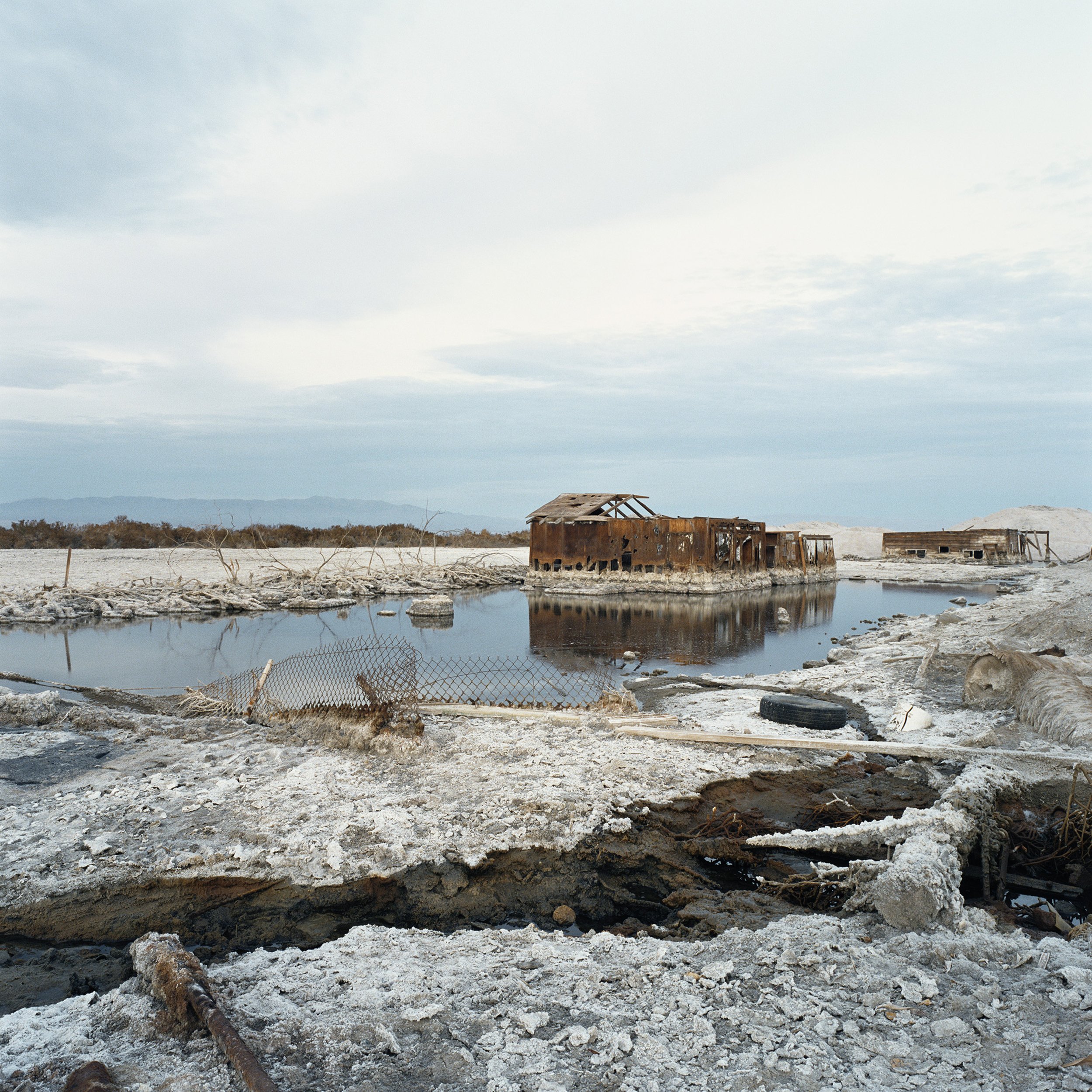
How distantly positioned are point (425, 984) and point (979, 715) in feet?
26.9

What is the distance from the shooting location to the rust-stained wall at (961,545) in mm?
50219

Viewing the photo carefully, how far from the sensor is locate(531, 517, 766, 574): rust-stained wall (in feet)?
108

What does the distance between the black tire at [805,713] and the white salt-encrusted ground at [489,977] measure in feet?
6.30

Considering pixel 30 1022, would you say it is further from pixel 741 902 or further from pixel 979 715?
pixel 979 715

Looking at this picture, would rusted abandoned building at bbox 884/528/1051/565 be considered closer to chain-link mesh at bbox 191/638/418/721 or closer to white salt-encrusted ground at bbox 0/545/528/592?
white salt-encrusted ground at bbox 0/545/528/592

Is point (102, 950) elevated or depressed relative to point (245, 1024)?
depressed

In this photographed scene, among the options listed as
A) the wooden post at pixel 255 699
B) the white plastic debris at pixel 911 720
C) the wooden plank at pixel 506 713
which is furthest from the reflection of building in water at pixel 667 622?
the wooden post at pixel 255 699

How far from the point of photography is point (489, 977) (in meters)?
3.85

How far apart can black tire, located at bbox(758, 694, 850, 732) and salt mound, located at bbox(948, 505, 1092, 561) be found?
6922cm

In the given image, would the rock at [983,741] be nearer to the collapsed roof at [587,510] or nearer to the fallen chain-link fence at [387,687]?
the fallen chain-link fence at [387,687]

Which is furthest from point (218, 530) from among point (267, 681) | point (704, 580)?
point (267, 681)

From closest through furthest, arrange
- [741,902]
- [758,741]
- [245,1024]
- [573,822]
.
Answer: [245,1024] → [741,902] → [573,822] → [758,741]

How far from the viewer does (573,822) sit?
6004 millimetres

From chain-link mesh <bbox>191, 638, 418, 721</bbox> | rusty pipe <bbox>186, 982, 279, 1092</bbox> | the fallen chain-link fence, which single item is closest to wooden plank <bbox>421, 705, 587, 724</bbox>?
the fallen chain-link fence
